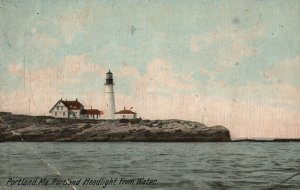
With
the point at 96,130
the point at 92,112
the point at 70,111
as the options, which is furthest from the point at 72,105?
the point at 96,130

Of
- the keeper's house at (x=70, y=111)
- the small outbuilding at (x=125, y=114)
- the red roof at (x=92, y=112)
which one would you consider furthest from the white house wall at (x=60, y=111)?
the small outbuilding at (x=125, y=114)

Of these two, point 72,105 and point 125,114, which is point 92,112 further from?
point 125,114

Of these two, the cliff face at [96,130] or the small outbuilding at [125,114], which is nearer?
the cliff face at [96,130]

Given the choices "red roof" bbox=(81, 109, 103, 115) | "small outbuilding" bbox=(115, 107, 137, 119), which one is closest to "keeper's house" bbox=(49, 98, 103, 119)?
"red roof" bbox=(81, 109, 103, 115)

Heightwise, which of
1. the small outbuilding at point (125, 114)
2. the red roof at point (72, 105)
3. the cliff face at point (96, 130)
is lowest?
the cliff face at point (96, 130)

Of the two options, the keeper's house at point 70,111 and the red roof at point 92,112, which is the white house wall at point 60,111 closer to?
the keeper's house at point 70,111

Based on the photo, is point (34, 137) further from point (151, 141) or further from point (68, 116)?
point (151, 141)
